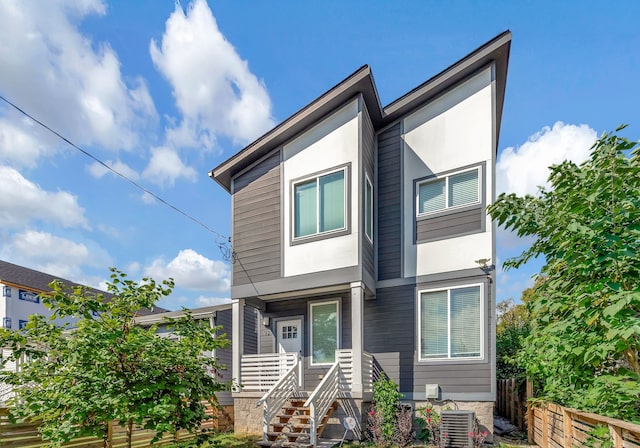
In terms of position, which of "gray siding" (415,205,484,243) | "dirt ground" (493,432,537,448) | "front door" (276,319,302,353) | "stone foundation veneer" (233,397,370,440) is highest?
"gray siding" (415,205,484,243)

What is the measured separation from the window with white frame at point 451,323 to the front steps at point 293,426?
255 centimetres

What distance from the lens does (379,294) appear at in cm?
994

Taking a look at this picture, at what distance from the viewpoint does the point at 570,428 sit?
596cm

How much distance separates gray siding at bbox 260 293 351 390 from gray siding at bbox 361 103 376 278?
43.5 inches

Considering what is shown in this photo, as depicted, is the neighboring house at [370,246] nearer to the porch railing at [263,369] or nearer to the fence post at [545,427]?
the porch railing at [263,369]

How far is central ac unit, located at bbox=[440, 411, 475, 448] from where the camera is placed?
26.0ft

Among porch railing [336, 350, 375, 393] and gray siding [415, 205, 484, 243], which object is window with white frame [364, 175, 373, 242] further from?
porch railing [336, 350, 375, 393]

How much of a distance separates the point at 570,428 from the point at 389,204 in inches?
232

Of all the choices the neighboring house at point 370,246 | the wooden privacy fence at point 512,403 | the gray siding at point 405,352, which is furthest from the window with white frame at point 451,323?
the wooden privacy fence at point 512,403

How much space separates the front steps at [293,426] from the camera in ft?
25.3

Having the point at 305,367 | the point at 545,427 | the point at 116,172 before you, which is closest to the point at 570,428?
the point at 545,427

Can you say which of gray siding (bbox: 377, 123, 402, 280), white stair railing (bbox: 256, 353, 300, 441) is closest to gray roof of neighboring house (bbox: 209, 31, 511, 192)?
gray siding (bbox: 377, 123, 402, 280)

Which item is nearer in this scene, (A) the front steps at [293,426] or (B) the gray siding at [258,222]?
(A) the front steps at [293,426]


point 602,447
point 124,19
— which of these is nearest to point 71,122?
point 124,19
